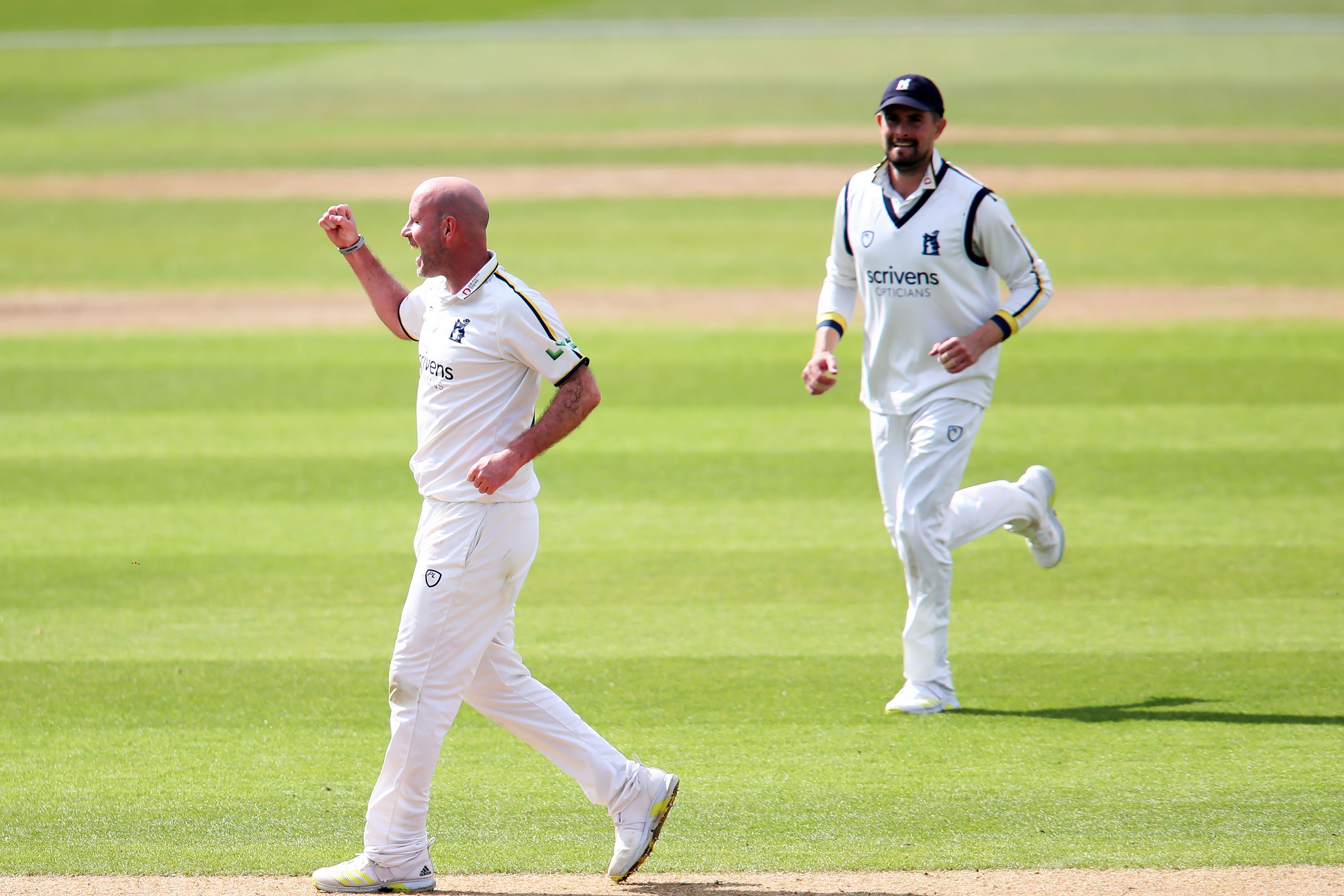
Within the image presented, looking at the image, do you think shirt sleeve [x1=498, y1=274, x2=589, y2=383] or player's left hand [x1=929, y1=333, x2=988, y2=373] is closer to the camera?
shirt sleeve [x1=498, y1=274, x2=589, y2=383]

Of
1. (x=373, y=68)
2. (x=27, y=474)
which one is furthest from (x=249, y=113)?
(x=27, y=474)

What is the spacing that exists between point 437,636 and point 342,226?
1.47 meters

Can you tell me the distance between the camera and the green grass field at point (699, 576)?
5.21 meters

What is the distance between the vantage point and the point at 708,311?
15.0 metres

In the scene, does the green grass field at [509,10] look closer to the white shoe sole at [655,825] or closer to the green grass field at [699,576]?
the green grass field at [699,576]

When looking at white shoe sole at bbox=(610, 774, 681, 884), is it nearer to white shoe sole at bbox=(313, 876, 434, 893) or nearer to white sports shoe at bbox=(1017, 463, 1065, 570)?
white shoe sole at bbox=(313, 876, 434, 893)

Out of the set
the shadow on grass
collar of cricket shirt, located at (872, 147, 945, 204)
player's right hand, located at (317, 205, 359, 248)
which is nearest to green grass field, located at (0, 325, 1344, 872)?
the shadow on grass

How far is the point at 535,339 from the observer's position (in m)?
4.59

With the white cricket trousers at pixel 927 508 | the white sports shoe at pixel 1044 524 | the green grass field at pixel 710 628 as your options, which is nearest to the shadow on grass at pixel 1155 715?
the green grass field at pixel 710 628

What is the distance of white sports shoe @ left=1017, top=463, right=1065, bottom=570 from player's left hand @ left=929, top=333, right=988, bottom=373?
3.15 feet

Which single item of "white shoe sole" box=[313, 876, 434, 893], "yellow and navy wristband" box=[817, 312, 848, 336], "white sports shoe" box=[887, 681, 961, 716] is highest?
"yellow and navy wristband" box=[817, 312, 848, 336]

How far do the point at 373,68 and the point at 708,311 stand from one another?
803 inches

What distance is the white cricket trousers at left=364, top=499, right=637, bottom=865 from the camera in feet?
15.0

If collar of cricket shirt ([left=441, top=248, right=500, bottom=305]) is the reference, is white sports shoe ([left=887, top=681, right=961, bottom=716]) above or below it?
below
